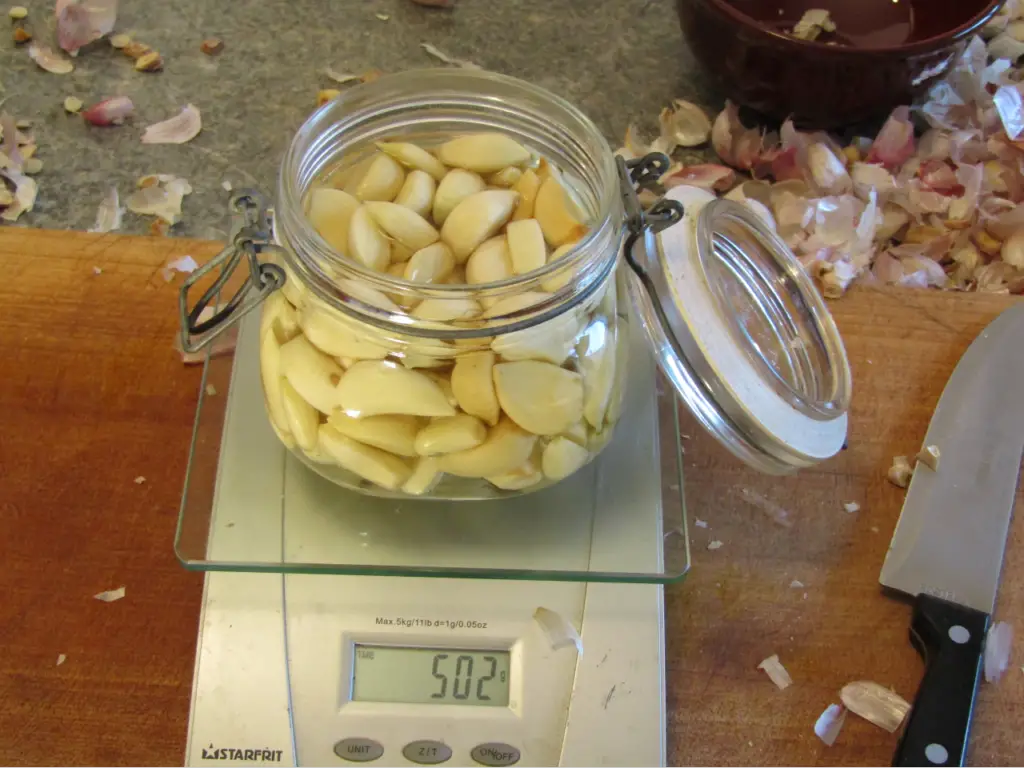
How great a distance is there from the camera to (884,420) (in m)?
0.63

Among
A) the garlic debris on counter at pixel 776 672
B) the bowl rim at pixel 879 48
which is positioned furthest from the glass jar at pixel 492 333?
the bowl rim at pixel 879 48

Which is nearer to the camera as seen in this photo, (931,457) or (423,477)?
(423,477)

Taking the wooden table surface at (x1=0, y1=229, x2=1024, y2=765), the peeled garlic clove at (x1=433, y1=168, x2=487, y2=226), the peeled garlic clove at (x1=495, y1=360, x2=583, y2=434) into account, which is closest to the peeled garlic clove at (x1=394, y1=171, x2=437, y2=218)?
the peeled garlic clove at (x1=433, y1=168, x2=487, y2=226)

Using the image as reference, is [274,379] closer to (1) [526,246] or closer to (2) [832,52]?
(1) [526,246]

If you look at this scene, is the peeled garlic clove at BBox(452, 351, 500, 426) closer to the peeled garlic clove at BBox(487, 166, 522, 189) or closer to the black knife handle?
the peeled garlic clove at BBox(487, 166, 522, 189)

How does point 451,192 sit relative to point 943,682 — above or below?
above

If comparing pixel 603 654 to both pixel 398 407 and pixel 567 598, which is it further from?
pixel 398 407

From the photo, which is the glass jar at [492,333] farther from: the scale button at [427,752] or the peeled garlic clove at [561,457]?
the scale button at [427,752]

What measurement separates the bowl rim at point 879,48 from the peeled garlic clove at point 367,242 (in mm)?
486

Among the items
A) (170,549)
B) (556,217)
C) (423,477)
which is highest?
(556,217)

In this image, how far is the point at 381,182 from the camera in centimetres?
50

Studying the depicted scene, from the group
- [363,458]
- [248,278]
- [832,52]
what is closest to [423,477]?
[363,458]

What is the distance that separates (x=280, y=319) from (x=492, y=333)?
5.0 inches

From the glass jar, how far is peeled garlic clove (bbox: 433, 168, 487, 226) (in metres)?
0.05
